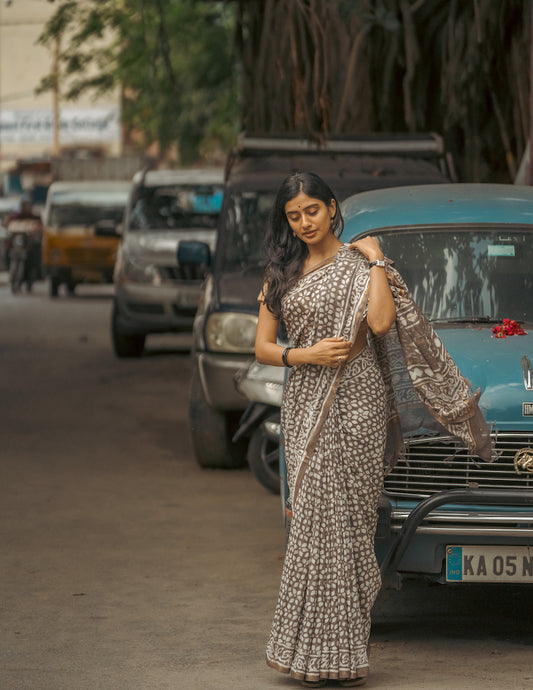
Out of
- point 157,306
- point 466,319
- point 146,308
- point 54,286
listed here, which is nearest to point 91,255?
point 54,286

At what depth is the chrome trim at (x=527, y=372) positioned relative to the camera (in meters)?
5.34

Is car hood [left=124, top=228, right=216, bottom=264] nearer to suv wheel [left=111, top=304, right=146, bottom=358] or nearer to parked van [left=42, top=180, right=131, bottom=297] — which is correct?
suv wheel [left=111, top=304, right=146, bottom=358]

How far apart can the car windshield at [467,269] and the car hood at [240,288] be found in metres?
3.00

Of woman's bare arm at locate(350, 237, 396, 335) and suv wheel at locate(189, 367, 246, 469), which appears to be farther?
suv wheel at locate(189, 367, 246, 469)

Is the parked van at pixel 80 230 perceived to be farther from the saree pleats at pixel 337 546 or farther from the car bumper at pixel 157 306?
the saree pleats at pixel 337 546

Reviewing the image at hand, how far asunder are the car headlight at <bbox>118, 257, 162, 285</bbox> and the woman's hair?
447 inches

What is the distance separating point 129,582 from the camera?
672cm

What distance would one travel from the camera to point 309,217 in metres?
5.06

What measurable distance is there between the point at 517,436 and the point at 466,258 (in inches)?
45.1

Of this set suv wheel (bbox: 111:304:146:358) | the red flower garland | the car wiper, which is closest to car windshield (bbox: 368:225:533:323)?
the car wiper

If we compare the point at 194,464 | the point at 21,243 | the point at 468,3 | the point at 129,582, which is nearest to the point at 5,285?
the point at 21,243

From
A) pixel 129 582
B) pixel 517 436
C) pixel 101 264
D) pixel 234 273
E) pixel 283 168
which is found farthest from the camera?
pixel 101 264

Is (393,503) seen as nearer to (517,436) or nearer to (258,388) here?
(517,436)

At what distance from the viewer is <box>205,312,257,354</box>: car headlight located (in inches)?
365
